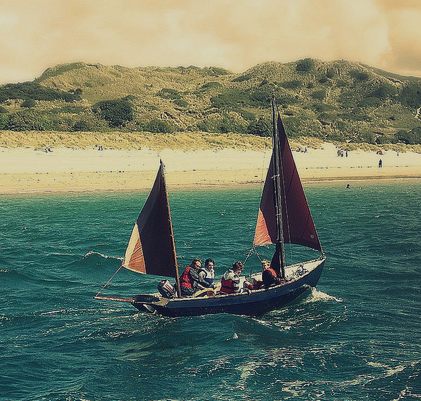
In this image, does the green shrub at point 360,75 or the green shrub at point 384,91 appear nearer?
the green shrub at point 384,91

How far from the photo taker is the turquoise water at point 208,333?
62.6 feet

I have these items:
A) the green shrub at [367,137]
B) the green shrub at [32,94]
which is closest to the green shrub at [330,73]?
the green shrub at [367,137]

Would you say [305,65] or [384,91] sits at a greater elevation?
[305,65]

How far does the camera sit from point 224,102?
12388 cm

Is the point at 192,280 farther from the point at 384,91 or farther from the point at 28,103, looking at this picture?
the point at 384,91

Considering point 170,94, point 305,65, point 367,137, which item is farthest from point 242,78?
point 367,137

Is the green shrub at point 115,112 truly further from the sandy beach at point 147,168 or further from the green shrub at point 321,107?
the green shrub at point 321,107

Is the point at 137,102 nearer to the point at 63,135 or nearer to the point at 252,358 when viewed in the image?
the point at 63,135

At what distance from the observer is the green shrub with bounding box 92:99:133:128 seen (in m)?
94.6

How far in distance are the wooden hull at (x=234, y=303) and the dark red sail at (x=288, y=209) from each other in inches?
110

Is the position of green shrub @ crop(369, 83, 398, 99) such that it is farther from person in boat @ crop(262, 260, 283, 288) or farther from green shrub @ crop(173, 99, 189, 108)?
person in boat @ crop(262, 260, 283, 288)

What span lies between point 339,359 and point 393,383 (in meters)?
2.25

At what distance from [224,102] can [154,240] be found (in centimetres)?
9944

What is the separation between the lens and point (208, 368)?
20453 millimetres
